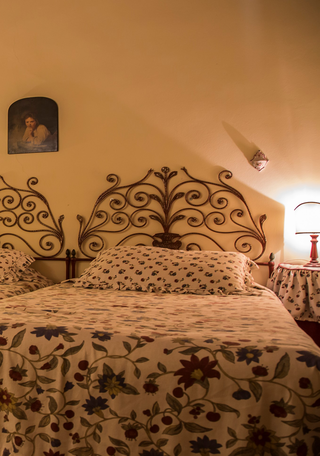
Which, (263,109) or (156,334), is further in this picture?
(263,109)

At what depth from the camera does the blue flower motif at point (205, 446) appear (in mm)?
922

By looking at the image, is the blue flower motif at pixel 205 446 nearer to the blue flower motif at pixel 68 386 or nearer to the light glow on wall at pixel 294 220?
the blue flower motif at pixel 68 386

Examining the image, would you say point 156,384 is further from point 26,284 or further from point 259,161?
point 259,161

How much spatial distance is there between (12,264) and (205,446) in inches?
81.6

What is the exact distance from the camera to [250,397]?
92cm

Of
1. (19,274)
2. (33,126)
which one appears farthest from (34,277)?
(33,126)

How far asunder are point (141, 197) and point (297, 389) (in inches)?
80.7

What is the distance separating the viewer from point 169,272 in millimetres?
2178

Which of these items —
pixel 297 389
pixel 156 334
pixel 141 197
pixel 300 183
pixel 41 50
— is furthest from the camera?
pixel 41 50

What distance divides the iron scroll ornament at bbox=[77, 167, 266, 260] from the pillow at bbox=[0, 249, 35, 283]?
Answer: 45 centimetres

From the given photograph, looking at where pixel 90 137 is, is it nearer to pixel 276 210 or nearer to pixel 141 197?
pixel 141 197

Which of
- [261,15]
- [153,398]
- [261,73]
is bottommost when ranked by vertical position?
[153,398]

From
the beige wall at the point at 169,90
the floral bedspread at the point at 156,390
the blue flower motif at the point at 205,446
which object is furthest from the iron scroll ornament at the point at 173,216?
the blue flower motif at the point at 205,446

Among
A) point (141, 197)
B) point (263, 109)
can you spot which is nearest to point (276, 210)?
point (263, 109)
